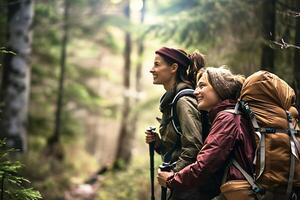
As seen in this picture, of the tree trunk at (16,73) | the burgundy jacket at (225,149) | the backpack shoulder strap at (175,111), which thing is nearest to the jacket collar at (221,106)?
the burgundy jacket at (225,149)

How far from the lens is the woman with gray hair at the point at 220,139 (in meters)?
3.67

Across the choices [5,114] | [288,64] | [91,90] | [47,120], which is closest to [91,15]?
[91,90]

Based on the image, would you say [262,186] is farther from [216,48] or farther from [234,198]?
[216,48]

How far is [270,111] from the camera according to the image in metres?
3.69

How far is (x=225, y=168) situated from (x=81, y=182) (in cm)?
1225

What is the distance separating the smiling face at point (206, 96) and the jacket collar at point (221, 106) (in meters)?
0.06

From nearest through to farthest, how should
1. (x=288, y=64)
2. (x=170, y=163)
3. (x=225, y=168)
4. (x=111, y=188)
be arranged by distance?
(x=225, y=168), (x=170, y=163), (x=288, y=64), (x=111, y=188)

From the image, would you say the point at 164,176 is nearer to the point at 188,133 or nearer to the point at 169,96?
the point at 188,133

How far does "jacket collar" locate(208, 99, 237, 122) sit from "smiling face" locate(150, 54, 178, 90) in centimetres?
88

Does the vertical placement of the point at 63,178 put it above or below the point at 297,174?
below

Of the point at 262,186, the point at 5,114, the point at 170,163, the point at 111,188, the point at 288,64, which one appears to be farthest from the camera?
the point at 111,188

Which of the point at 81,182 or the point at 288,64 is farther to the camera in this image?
the point at 81,182

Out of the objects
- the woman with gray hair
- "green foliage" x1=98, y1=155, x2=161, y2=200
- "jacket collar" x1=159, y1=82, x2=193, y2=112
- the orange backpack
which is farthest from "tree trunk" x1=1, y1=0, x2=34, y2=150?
the orange backpack

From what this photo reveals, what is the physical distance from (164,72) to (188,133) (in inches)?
35.4
